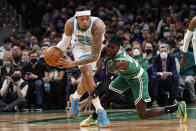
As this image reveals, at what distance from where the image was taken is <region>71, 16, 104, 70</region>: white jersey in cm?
650

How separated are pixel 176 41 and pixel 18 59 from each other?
174 inches

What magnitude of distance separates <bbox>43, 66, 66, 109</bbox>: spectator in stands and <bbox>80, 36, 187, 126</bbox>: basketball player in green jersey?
4772mm

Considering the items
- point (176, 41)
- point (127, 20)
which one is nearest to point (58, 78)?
point (176, 41)

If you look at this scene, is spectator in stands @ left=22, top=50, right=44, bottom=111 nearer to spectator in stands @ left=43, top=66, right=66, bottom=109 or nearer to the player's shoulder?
spectator in stands @ left=43, top=66, right=66, bottom=109

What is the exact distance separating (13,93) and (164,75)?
382 cm

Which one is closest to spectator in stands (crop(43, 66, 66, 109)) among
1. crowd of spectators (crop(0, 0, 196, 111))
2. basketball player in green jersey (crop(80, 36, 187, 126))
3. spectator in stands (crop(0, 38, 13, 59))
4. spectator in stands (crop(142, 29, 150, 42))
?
crowd of spectators (crop(0, 0, 196, 111))

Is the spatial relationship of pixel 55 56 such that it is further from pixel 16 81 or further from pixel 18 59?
pixel 18 59

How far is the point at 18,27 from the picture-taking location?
14.8m

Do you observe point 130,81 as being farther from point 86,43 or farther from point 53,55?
point 53,55

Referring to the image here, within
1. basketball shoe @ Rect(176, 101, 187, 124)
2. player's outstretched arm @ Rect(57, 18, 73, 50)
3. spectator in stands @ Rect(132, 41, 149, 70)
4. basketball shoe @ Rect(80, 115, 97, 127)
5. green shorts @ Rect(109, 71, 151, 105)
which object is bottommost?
basketball shoe @ Rect(80, 115, 97, 127)

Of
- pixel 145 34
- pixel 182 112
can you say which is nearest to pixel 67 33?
pixel 182 112

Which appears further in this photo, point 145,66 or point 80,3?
point 80,3

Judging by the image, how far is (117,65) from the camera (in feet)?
18.6

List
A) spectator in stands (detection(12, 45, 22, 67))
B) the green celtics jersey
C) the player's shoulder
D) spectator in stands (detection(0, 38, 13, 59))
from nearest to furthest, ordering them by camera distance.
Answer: the green celtics jersey, the player's shoulder, spectator in stands (detection(12, 45, 22, 67)), spectator in stands (detection(0, 38, 13, 59))
